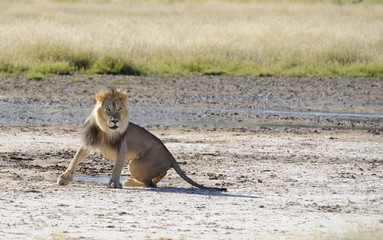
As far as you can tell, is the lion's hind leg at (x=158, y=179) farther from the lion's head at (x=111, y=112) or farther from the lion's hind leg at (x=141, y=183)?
the lion's head at (x=111, y=112)

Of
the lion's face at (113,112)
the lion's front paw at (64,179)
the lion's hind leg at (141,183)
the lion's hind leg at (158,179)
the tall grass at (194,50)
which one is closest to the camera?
the lion's face at (113,112)

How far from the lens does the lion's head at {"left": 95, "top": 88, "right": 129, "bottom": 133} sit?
11203 millimetres

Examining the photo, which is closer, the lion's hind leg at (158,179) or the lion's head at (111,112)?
the lion's head at (111,112)

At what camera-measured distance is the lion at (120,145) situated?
1125 centimetres

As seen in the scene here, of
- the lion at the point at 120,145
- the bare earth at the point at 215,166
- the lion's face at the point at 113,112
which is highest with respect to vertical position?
the lion's face at the point at 113,112

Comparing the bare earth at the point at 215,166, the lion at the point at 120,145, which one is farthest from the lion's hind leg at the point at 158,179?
the bare earth at the point at 215,166

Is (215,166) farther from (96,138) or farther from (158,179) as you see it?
(96,138)

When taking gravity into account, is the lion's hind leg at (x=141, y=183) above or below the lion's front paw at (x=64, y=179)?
below

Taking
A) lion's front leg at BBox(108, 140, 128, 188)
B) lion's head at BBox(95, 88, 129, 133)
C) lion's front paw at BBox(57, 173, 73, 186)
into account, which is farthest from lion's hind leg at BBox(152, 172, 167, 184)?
lion's front paw at BBox(57, 173, 73, 186)

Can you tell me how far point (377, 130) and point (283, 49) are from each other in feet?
38.6

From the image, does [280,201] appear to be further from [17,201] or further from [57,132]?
[57,132]

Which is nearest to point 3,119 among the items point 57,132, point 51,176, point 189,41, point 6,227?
point 57,132

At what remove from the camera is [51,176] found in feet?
39.5

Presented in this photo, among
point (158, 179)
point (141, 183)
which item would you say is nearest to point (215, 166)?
point (158, 179)
